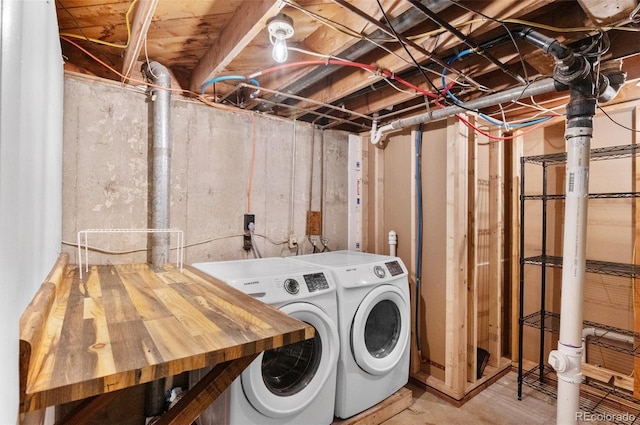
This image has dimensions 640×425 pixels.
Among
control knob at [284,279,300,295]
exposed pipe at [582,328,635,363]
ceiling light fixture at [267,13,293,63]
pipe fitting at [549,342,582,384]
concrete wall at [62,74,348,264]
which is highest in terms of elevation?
ceiling light fixture at [267,13,293,63]

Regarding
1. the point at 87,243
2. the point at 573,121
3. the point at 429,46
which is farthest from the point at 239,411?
the point at 573,121

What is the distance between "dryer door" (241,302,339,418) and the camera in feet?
5.29

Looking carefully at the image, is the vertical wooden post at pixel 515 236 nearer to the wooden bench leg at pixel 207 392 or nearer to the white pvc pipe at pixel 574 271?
the white pvc pipe at pixel 574 271

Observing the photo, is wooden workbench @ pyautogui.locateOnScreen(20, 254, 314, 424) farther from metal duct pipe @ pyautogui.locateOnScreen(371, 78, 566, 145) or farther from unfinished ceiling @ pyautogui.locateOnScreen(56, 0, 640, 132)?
metal duct pipe @ pyautogui.locateOnScreen(371, 78, 566, 145)

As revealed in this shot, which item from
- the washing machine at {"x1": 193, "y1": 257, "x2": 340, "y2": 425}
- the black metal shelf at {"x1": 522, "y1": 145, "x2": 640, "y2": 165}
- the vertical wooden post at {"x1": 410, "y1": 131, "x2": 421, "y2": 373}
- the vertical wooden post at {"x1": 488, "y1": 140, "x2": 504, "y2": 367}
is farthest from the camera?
the vertical wooden post at {"x1": 488, "y1": 140, "x2": 504, "y2": 367}

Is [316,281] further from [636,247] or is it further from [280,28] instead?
[636,247]

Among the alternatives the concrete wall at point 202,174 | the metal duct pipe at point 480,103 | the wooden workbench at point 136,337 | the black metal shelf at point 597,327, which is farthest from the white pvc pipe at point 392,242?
the wooden workbench at point 136,337

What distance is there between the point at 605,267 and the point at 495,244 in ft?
2.32

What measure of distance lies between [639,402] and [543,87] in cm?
219

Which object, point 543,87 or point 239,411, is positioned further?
point 543,87

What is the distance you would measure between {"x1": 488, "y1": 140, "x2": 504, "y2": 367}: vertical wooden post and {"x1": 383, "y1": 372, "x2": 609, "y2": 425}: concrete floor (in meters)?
0.38

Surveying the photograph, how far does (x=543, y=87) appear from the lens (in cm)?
177

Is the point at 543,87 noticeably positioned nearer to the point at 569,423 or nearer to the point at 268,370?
the point at 569,423

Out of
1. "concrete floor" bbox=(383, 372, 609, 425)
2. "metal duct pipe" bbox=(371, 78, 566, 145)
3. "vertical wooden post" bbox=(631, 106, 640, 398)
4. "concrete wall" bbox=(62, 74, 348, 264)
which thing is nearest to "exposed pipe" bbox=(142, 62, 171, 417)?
"concrete wall" bbox=(62, 74, 348, 264)
